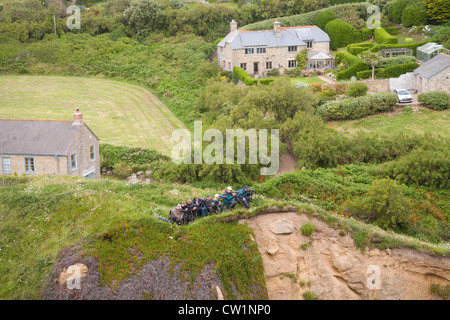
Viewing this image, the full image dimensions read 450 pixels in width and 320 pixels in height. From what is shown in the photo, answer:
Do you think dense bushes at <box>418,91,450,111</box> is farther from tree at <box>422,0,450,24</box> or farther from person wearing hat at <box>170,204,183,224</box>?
person wearing hat at <box>170,204,183,224</box>

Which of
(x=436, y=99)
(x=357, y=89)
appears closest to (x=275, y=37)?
(x=357, y=89)

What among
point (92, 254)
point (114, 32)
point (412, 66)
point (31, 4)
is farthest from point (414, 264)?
point (31, 4)

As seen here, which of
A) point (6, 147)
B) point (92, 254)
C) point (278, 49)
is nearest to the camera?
point (92, 254)

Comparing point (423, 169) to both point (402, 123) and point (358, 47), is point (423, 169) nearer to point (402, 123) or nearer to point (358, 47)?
point (402, 123)

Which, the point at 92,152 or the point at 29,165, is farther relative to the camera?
the point at 92,152

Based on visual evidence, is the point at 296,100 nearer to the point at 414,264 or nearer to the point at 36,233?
the point at 414,264

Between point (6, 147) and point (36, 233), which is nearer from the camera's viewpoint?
point (36, 233)

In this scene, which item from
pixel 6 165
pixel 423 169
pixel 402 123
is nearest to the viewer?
pixel 423 169
